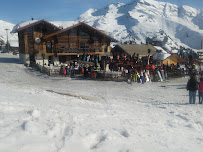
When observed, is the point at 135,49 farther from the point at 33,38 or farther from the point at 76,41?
the point at 33,38

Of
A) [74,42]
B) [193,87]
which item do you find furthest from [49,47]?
[193,87]

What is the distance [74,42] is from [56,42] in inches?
117

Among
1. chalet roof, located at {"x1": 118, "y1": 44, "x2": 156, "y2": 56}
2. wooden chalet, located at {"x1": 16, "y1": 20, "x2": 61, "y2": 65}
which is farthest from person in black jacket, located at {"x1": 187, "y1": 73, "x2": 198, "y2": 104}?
chalet roof, located at {"x1": 118, "y1": 44, "x2": 156, "y2": 56}

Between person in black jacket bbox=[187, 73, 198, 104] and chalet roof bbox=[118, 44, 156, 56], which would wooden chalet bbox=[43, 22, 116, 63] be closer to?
chalet roof bbox=[118, 44, 156, 56]

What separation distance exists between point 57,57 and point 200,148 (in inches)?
1098

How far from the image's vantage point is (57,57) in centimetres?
2978

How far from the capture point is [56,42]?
29.1 meters

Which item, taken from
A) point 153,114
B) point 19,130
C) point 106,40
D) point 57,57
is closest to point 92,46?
point 106,40

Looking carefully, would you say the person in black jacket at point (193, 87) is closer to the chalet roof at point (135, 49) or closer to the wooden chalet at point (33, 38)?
the wooden chalet at point (33, 38)

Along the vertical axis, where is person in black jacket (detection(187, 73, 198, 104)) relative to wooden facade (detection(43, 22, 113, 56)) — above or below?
below

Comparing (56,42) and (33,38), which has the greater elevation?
(33,38)

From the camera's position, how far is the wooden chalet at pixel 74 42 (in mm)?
28458

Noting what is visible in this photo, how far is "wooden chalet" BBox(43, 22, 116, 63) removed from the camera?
28.5 meters

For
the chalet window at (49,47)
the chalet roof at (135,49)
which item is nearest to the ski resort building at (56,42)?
the chalet window at (49,47)
